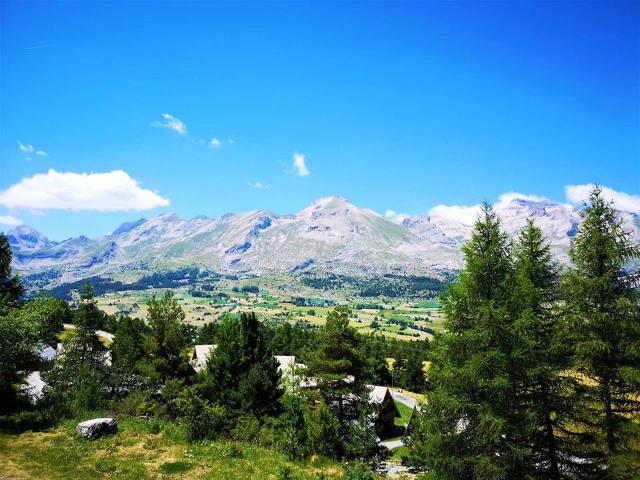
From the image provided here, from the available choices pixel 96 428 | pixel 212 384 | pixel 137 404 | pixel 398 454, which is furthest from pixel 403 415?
pixel 96 428

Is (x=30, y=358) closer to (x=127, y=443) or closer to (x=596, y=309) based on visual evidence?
(x=127, y=443)

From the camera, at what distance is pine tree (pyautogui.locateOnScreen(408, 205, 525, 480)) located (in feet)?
61.3

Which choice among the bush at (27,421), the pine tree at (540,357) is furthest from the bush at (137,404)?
the pine tree at (540,357)

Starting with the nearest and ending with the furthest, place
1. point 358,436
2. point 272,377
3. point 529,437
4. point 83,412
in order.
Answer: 1. point 529,437
2. point 358,436
3. point 83,412
4. point 272,377

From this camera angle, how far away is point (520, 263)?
2073 cm

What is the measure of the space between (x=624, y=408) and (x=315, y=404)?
22.4m

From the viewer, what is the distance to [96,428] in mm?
21672

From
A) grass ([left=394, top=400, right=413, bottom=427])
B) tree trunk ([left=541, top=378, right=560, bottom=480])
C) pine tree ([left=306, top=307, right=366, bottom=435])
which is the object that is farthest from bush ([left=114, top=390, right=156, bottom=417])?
grass ([left=394, top=400, right=413, bottom=427])

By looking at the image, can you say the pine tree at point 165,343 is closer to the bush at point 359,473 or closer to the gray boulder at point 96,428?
the gray boulder at point 96,428

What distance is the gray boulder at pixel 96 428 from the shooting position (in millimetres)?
21375

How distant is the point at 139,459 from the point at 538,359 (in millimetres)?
20309

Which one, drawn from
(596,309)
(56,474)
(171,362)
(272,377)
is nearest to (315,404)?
(272,377)

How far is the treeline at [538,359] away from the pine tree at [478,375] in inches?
2.1

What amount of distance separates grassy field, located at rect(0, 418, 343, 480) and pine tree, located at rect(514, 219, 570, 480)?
1018 cm
